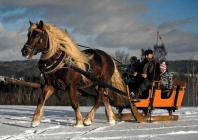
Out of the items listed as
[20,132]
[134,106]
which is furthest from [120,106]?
[20,132]

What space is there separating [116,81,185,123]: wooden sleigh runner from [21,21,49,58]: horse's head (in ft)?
7.87

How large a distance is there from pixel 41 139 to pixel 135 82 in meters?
3.82

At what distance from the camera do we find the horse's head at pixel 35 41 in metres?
7.99

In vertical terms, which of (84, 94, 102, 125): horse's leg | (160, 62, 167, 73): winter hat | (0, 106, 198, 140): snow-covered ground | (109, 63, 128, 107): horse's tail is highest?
(160, 62, 167, 73): winter hat

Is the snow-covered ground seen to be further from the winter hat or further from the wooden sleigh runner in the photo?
the winter hat

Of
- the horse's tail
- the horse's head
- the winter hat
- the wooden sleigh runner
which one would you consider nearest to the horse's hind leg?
the horse's tail

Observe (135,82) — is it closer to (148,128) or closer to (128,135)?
(148,128)

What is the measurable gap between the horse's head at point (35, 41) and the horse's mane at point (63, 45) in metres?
0.11

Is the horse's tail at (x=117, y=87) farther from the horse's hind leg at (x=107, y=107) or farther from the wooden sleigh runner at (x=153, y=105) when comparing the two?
the wooden sleigh runner at (x=153, y=105)

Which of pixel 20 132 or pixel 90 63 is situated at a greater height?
pixel 90 63

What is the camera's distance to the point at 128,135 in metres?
7.12

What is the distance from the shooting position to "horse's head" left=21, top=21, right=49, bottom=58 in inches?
315

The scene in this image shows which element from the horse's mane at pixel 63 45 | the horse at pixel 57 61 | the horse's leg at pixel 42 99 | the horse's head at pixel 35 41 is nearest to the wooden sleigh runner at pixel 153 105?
the horse at pixel 57 61

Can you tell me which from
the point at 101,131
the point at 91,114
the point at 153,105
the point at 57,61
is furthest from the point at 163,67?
the point at 101,131
